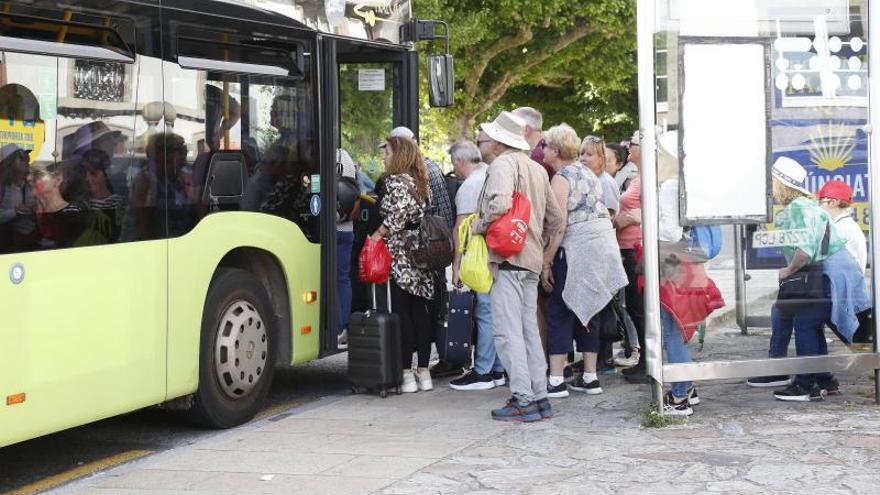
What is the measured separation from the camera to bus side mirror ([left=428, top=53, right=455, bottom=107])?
1048 cm

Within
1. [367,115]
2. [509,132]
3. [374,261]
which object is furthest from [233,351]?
[367,115]

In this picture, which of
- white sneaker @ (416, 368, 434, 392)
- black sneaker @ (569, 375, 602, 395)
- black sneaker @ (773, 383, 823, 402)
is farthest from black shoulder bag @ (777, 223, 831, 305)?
white sneaker @ (416, 368, 434, 392)

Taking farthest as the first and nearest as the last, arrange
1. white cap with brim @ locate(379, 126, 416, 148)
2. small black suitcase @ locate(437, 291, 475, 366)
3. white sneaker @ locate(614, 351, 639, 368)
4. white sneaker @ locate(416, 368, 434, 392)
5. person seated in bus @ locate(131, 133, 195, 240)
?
white sneaker @ locate(614, 351, 639, 368) → white sneaker @ locate(416, 368, 434, 392) → small black suitcase @ locate(437, 291, 475, 366) → white cap with brim @ locate(379, 126, 416, 148) → person seated in bus @ locate(131, 133, 195, 240)

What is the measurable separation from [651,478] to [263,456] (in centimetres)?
212

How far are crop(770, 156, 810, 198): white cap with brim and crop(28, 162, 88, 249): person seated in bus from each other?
4126 millimetres

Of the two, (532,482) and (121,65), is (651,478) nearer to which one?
(532,482)

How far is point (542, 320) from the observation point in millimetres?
9914

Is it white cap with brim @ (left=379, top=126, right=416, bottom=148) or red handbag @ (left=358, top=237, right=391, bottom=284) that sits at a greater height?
white cap with brim @ (left=379, top=126, right=416, bottom=148)

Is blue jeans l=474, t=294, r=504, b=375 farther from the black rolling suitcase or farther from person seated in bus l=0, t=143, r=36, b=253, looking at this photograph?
person seated in bus l=0, t=143, r=36, b=253

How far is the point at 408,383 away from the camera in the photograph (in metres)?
9.80

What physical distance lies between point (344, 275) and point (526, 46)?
72.5ft

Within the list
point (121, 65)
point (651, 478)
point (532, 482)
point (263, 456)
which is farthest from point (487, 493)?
point (121, 65)

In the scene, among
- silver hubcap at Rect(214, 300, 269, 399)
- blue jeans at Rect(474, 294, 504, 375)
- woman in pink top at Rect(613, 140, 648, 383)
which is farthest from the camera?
woman in pink top at Rect(613, 140, 648, 383)

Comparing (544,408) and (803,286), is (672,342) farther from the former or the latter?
(803,286)
